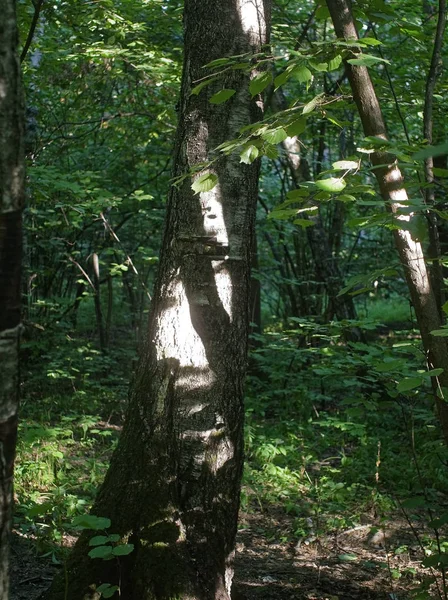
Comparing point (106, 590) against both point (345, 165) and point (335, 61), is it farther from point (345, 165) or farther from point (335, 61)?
point (335, 61)

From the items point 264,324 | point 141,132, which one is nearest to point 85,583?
point 141,132

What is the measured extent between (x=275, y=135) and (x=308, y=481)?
13.1 feet

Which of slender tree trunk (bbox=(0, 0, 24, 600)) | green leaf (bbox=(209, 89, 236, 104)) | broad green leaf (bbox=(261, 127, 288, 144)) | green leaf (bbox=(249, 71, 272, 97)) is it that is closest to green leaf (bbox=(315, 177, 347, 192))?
broad green leaf (bbox=(261, 127, 288, 144))

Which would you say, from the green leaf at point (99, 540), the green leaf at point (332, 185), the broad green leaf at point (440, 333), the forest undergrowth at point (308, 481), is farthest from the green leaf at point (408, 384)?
the green leaf at point (99, 540)

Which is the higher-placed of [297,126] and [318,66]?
[318,66]

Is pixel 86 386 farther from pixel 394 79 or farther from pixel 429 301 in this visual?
pixel 429 301

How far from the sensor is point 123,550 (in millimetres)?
2488

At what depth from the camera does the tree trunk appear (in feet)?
8.80

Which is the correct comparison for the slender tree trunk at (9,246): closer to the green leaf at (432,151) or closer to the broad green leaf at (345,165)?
the green leaf at (432,151)

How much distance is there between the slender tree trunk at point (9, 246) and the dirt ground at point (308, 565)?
1.76m

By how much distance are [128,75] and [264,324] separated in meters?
7.38

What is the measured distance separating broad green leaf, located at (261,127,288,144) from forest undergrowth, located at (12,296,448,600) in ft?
3.24

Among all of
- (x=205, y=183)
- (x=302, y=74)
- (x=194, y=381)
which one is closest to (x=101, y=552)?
(x=194, y=381)

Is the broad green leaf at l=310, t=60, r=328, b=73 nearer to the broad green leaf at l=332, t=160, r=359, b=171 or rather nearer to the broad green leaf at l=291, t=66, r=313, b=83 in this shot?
the broad green leaf at l=291, t=66, r=313, b=83
